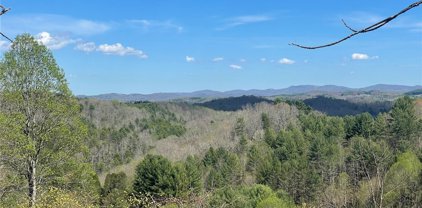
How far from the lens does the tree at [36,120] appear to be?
13734 mm

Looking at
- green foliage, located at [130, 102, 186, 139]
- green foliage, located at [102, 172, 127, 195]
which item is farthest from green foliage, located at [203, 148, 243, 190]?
green foliage, located at [130, 102, 186, 139]

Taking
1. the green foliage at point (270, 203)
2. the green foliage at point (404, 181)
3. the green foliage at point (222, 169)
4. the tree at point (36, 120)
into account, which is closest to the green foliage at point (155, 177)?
the green foliage at point (222, 169)

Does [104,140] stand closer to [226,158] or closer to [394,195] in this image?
[226,158]

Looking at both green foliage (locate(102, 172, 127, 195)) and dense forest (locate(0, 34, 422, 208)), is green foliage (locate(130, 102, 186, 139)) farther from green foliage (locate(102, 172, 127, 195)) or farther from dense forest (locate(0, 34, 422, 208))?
green foliage (locate(102, 172, 127, 195))

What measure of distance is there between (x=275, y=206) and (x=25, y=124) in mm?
21377

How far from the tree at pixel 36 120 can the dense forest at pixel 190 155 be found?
0.03 m

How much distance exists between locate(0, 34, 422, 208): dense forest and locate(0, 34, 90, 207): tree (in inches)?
1.2

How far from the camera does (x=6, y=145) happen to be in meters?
13.5

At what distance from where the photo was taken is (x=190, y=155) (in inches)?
2975

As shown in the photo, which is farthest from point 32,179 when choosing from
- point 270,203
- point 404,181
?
point 270,203

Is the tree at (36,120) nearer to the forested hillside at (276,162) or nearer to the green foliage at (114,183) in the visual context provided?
the forested hillside at (276,162)

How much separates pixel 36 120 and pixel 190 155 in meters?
61.6

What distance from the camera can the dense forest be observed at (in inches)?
544

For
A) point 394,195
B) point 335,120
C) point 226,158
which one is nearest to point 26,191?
point 394,195
